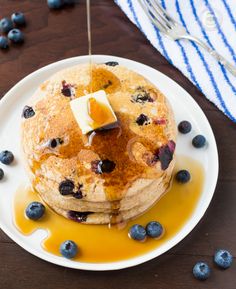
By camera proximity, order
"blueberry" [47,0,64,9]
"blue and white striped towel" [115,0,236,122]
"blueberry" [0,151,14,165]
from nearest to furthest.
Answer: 1. "blueberry" [0,151,14,165]
2. "blue and white striped towel" [115,0,236,122]
3. "blueberry" [47,0,64,9]

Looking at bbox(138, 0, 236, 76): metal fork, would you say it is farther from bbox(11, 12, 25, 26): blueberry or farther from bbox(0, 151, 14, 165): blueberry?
bbox(0, 151, 14, 165): blueberry

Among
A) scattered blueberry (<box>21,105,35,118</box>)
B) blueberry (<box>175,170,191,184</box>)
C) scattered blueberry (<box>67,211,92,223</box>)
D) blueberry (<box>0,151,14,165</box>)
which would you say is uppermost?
scattered blueberry (<box>21,105,35,118</box>)

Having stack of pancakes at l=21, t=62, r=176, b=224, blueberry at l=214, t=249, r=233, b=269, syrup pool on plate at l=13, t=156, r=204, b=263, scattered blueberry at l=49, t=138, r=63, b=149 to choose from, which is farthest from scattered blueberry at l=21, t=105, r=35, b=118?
blueberry at l=214, t=249, r=233, b=269

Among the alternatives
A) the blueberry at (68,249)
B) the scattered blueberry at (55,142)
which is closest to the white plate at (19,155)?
the blueberry at (68,249)

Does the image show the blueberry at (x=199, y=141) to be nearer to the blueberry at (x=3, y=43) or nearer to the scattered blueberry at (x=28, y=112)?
the scattered blueberry at (x=28, y=112)

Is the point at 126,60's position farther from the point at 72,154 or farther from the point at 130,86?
the point at 72,154

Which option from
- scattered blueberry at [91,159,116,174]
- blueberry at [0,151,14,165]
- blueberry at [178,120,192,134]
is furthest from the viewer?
blueberry at [178,120,192,134]

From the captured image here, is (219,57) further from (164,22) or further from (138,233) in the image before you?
(138,233)
